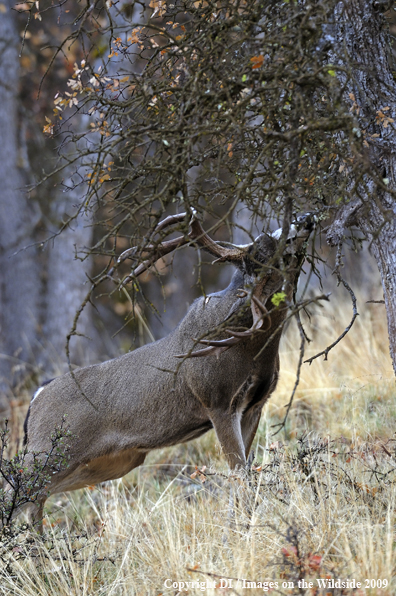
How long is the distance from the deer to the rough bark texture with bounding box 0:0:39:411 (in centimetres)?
636

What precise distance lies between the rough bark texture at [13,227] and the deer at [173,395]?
250 inches

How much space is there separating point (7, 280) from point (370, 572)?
1008 cm

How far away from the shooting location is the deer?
4859 mm

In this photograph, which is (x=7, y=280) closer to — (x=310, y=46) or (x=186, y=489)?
(x=186, y=489)

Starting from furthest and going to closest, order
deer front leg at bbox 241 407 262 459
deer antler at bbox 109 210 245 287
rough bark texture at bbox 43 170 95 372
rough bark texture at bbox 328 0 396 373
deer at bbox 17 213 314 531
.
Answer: rough bark texture at bbox 43 170 95 372
deer front leg at bbox 241 407 262 459
deer at bbox 17 213 314 531
rough bark texture at bbox 328 0 396 373
deer antler at bbox 109 210 245 287

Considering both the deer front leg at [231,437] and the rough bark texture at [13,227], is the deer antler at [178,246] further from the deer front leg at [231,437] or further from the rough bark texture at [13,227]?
the rough bark texture at [13,227]

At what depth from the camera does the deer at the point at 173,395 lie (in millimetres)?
4859

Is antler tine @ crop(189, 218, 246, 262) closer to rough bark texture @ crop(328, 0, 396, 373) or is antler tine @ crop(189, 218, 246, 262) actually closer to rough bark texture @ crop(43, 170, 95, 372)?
rough bark texture @ crop(328, 0, 396, 373)

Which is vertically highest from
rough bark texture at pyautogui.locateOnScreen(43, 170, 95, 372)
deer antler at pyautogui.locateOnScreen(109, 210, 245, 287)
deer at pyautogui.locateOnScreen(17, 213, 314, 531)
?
rough bark texture at pyautogui.locateOnScreen(43, 170, 95, 372)

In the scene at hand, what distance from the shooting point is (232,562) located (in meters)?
3.73

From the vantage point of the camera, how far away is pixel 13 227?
12125 mm

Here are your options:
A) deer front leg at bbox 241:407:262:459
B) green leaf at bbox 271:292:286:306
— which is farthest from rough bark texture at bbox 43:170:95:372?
green leaf at bbox 271:292:286:306

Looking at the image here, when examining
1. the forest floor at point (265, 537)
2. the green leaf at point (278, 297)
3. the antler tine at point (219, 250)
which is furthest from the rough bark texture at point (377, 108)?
the forest floor at point (265, 537)

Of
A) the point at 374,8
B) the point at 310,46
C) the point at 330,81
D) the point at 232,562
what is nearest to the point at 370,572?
the point at 232,562
